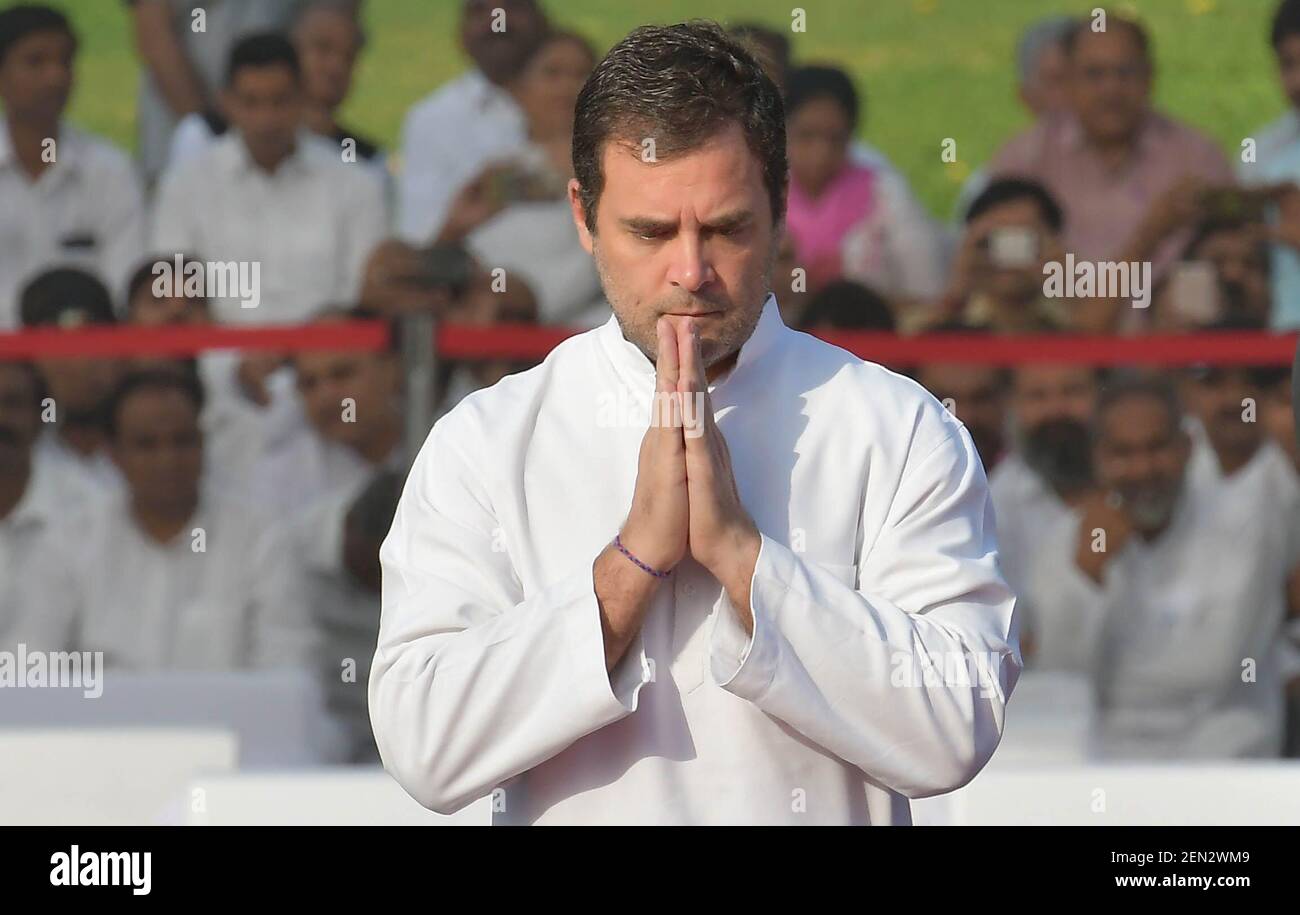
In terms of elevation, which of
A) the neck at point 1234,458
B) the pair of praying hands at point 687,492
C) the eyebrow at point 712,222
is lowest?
the pair of praying hands at point 687,492

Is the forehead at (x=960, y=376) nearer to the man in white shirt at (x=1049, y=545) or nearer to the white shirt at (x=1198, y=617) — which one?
the man in white shirt at (x=1049, y=545)

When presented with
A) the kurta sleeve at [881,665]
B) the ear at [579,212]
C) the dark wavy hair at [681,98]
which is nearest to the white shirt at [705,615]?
the kurta sleeve at [881,665]

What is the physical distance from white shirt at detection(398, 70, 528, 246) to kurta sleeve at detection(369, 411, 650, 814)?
3937 mm

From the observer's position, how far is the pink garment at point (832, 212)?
6.32 metres

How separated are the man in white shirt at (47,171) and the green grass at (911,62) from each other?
116 centimetres

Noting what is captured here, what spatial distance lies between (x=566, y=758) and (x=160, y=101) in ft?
15.2

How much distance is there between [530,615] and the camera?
2.36 m

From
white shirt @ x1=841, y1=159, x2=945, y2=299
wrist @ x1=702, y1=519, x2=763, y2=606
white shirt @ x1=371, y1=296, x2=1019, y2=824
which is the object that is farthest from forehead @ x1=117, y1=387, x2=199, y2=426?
wrist @ x1=702, y1=519, x2=763, y2=606

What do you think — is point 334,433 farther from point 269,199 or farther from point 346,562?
point 269,199

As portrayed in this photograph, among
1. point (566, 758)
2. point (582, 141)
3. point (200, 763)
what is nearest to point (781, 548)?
point (566, 758)

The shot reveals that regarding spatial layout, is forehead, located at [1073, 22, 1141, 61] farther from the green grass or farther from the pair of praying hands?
the pair of praying hands

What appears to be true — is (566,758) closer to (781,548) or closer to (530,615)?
(530,615)

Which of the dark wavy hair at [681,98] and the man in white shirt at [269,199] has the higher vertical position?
the man in white shirt at [269,199]

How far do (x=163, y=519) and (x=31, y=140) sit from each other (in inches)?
51.3
